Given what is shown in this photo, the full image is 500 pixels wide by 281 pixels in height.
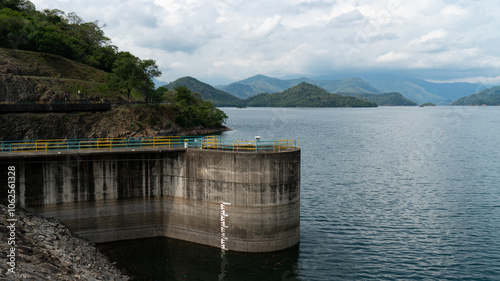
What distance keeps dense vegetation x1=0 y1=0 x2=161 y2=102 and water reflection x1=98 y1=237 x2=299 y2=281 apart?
75.8 metres

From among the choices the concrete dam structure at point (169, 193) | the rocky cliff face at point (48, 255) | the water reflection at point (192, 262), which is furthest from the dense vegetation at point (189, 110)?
the rocky cliff face at point (48, 255)

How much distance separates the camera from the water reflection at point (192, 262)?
24.9 metres

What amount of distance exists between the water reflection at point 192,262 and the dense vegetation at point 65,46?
249 feet

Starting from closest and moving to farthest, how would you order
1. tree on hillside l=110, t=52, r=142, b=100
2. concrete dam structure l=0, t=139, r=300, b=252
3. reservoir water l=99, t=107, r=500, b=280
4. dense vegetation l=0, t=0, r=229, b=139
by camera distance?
reservoir water l=99, t=107, r=500, b=280
concrete dam structure l=0, t=139, r=300, b=252
dense vegetation l=0, t=0, r=229, b=139
tree on hillside l=110, t=52, r=142, b=100

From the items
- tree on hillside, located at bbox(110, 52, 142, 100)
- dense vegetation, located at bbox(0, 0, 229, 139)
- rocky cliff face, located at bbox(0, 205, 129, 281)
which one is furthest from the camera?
tree on hillside, located at bbox(110, 52, 142, 100)

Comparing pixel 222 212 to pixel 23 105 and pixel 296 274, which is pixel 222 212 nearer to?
pixel 296 274

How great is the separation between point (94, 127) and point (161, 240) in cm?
5888

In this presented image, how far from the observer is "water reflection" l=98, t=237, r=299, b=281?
24875 millimetres

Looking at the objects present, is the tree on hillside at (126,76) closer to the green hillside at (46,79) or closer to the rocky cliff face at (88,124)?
the green hillside at (46,79)

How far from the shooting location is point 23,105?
238 feet

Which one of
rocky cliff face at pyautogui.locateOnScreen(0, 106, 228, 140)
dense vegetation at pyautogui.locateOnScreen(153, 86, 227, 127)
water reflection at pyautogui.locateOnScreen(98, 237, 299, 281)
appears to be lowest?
water reflection at pyautogui.locateOnScreen(98, 237, 299, 281)

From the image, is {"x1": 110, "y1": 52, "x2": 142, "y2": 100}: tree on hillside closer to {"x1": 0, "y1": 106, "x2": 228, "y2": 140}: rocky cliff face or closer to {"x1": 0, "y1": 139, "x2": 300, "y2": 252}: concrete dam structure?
{"x1": 0, "y1": 106, "x2": 228, "y2": 140}: rocky cliff face

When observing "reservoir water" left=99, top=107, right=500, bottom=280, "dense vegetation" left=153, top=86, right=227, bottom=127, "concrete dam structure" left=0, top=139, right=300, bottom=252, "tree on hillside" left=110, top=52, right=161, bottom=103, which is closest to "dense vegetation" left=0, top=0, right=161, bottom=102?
"tree on hillside" left=110, top=52, right=161, bottom=103

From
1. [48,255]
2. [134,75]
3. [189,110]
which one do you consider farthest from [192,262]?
[189,110]
